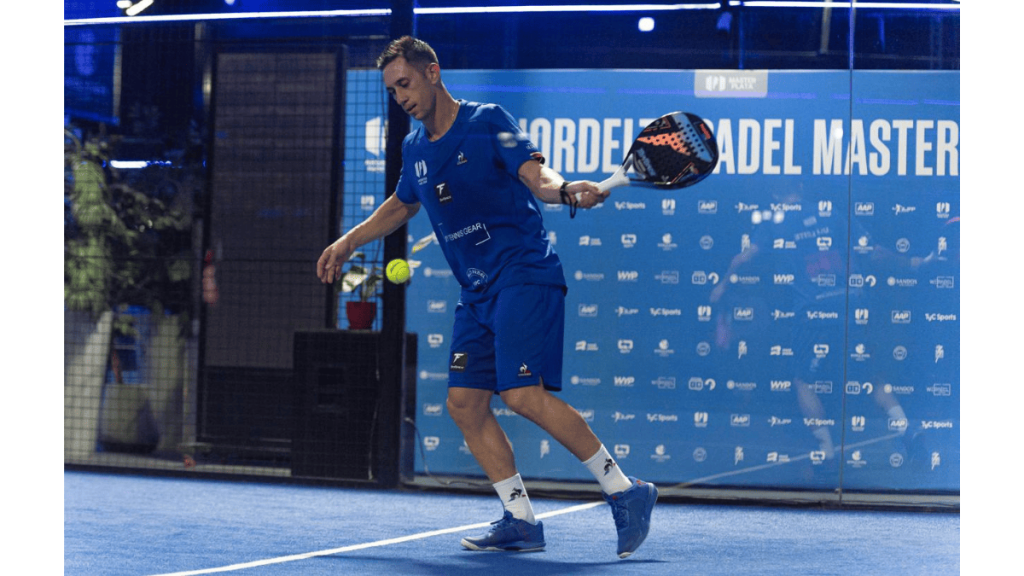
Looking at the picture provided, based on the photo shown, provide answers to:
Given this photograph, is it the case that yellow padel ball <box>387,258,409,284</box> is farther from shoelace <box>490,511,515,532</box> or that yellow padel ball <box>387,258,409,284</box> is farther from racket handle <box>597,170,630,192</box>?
racket handle <box>597,170,630,192</box>

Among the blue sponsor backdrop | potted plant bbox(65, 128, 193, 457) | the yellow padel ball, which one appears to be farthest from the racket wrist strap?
potted plant bbox(65, 128, 193, 457)

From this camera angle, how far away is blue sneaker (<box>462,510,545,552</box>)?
10.5 feet

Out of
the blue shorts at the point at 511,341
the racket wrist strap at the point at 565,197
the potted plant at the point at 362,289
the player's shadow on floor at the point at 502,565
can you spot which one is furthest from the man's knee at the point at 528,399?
the potted plant at the point at 362,289

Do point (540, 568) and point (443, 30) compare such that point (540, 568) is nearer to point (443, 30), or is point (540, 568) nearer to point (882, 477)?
point (882, 477)

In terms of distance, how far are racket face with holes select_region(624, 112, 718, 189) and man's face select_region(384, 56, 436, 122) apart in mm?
695

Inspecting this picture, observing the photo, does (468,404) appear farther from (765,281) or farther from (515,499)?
(765,281)

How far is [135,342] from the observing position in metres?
5.32

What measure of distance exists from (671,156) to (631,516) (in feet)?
3.45

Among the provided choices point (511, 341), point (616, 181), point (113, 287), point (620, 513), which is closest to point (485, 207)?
point (511, 341)

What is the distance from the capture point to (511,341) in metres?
3.06

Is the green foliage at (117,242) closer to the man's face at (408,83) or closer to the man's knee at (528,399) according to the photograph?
A: the man's face at (408,83)

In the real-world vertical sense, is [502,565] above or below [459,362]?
below

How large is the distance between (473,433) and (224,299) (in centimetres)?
237

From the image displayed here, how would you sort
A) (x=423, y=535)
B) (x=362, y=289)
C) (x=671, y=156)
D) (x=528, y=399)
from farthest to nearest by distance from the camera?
(x=362, y=289)
(x=423, y=535)
(x=528, y=399)
(x=671, y=156)
